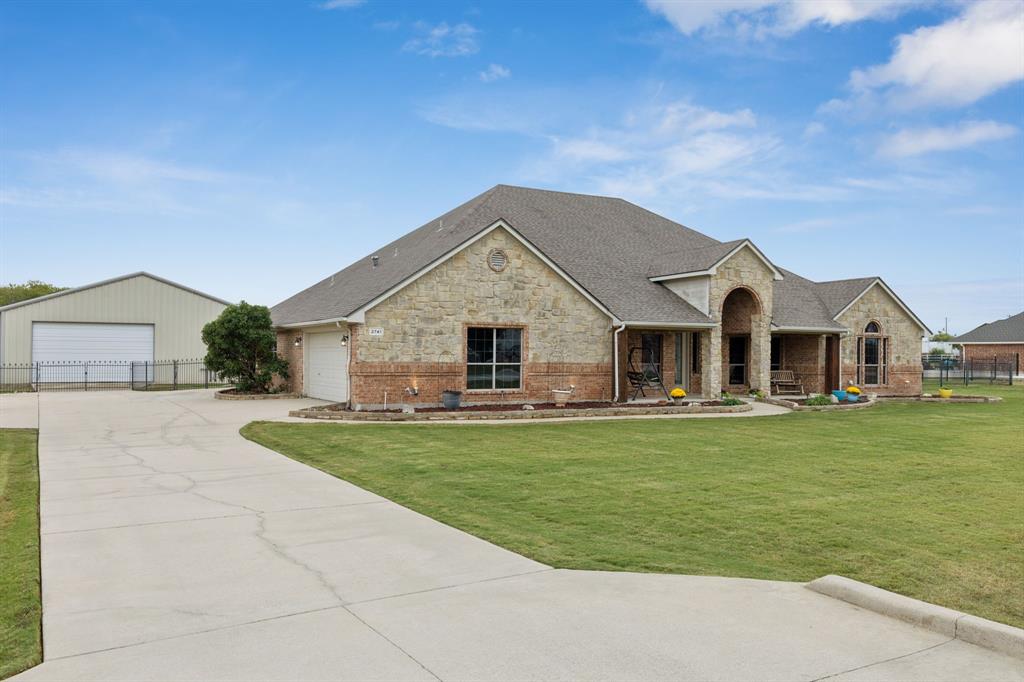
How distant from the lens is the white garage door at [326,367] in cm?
2162

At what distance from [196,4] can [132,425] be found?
33.3 ft

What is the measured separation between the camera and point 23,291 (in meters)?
62.9

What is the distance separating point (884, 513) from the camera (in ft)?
26.7

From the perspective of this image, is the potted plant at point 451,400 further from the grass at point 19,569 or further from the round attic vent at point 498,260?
the grass at point 19,569

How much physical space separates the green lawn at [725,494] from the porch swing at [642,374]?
7.21m

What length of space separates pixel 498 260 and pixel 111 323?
881 inches

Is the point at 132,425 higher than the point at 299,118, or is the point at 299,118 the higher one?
the point at 299,118

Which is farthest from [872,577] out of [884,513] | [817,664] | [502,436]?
[502,436]

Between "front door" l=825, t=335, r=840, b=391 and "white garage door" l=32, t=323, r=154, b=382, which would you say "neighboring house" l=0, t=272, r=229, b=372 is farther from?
"front door" l=825, t=335, r=840, b=391

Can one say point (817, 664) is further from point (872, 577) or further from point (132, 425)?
point (132, 425)

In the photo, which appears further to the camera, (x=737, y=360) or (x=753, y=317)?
(x=737, y=360)

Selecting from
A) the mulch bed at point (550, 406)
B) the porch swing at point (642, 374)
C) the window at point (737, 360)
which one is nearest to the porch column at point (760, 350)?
the window at point (737, 360)

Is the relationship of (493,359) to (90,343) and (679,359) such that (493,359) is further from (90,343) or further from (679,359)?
(90,343)

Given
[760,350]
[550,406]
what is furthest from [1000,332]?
[550,406]
